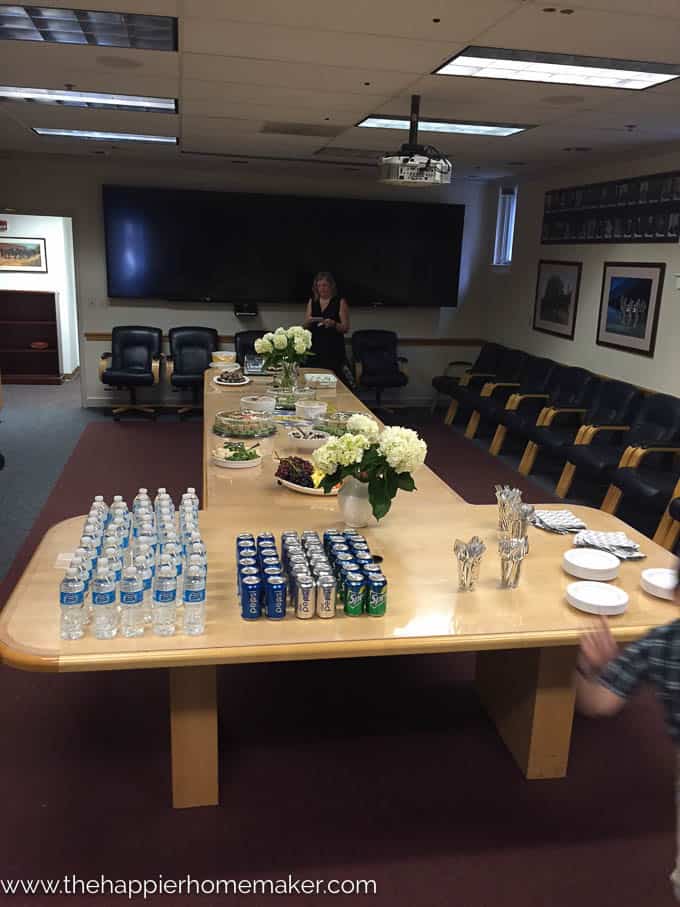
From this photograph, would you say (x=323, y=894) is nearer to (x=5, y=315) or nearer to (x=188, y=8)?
(x=188, y=8)

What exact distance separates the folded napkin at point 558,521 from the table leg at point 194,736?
1.34 metres

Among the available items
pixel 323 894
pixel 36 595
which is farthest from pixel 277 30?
pixel 323 894

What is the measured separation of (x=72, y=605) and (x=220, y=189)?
7172 millimetres

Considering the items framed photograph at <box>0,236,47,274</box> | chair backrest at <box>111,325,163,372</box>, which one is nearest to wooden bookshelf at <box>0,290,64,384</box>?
framed photograph at <box>0,236,47,274</box>

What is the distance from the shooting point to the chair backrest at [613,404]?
5.83 meters

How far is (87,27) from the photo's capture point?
3107 millimetres

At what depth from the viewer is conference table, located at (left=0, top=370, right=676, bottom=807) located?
1.93 metres

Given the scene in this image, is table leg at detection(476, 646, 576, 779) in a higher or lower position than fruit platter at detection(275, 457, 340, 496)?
lower

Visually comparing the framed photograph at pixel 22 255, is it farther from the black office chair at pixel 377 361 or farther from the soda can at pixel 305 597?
the soda can at pixel 305 597

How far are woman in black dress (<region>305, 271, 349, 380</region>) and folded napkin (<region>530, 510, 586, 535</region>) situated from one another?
15.0 feet

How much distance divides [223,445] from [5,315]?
7303 mm

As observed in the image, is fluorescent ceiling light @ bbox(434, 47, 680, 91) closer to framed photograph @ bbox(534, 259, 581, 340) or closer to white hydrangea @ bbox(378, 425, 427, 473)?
white hydrangea @ bbox(378, 425, 427, 473)

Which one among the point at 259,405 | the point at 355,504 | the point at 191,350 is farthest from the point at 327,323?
the point at 355,504

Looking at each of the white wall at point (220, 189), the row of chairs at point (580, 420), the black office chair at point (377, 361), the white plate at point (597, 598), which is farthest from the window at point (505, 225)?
the white plate at point (597, 598)
